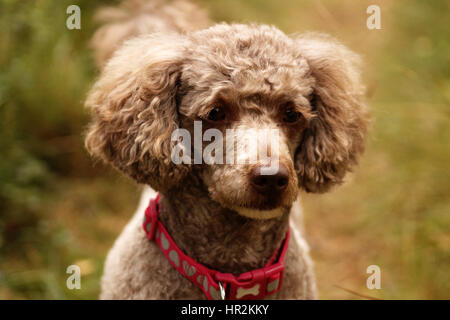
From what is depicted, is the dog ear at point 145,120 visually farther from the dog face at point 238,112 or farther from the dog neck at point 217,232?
the dog neck at point 217,232

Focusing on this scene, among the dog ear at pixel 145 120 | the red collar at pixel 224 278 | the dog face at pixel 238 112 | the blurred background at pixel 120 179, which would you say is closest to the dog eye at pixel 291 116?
the dog face at pixel 238 112

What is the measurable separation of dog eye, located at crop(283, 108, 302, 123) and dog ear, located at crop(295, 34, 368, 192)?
0.49 ft

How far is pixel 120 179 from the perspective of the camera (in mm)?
3889

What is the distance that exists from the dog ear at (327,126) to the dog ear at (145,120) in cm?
54

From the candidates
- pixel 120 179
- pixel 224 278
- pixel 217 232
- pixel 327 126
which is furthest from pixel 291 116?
pixel 120 179

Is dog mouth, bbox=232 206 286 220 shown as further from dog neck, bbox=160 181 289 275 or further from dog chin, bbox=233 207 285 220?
dog neck, bbox=160 181 289 275

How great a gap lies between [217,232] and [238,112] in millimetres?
493

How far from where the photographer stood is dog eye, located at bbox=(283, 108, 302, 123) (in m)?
1.99

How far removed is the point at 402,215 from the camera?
138 inches


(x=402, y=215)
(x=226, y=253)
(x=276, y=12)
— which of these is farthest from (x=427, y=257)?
(x=276, y=12)

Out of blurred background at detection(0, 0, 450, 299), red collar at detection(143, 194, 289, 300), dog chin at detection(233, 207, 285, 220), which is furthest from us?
blurred background at detection(0, 0, 450, 299)

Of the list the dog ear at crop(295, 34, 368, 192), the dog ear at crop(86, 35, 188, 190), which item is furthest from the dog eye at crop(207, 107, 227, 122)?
the dog ear at crop(295, 34, 368, 192)

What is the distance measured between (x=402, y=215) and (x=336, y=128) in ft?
5.50

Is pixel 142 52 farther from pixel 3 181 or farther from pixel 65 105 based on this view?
pixel 65 105
